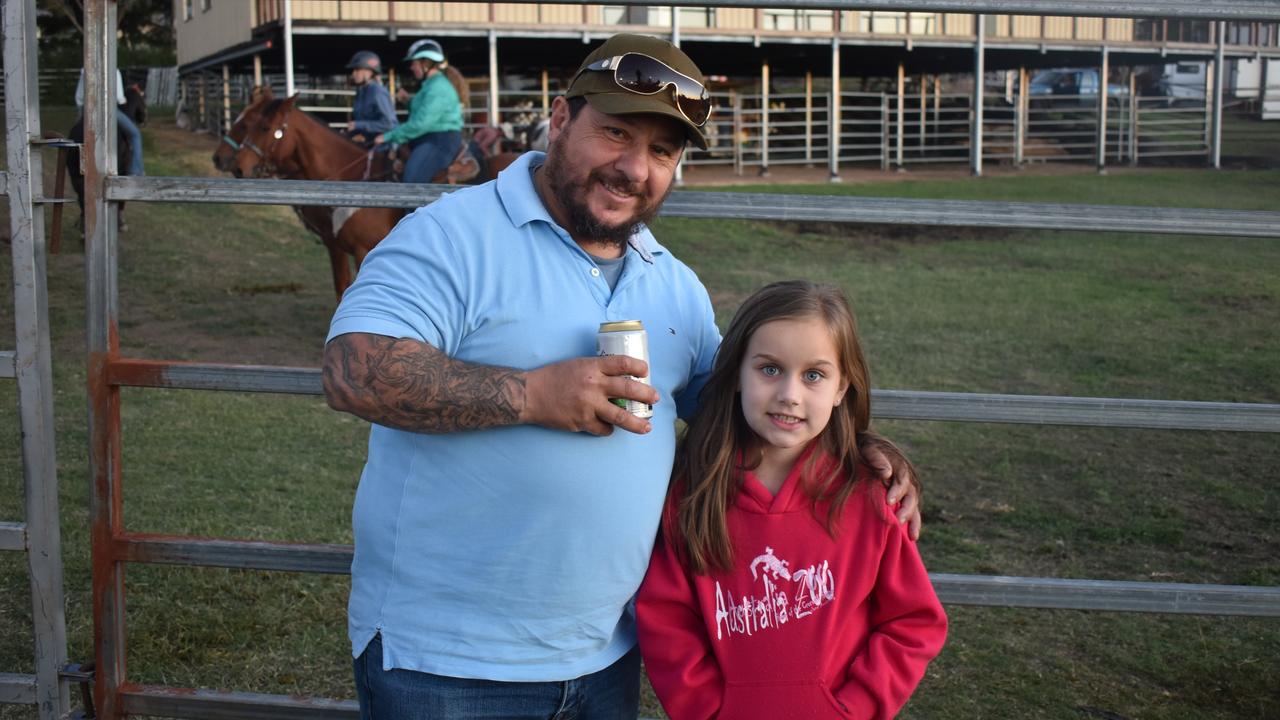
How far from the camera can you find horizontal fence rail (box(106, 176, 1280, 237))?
2.73 metres

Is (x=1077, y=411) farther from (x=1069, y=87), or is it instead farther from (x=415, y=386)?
(x=1069, y=87)

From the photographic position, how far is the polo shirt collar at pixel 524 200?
2222 mm

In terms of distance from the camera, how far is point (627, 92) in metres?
2.22

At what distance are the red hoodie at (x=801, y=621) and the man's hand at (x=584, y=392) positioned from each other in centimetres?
35

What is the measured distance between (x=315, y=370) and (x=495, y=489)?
915mm

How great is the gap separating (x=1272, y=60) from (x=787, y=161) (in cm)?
1780

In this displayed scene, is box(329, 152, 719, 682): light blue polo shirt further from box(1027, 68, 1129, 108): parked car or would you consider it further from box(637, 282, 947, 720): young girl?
box(1027, 68, 1129, 108): parked car

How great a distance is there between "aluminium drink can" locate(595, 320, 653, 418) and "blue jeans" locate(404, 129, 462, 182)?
9.49m

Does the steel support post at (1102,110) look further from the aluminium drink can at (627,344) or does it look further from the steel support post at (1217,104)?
the aluminium drink can at (627,344)

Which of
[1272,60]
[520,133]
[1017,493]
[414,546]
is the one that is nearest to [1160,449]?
[1017,493]

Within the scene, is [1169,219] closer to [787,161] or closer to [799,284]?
[799,284]

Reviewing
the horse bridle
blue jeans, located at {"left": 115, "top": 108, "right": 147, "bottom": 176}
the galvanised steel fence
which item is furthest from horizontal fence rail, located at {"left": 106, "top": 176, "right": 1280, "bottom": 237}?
blue jeans, located at {"left": 115, "top": 108, "right": 147, "bottom": 176}

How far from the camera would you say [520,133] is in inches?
888

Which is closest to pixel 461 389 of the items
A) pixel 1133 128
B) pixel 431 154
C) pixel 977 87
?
pixel 431 154
